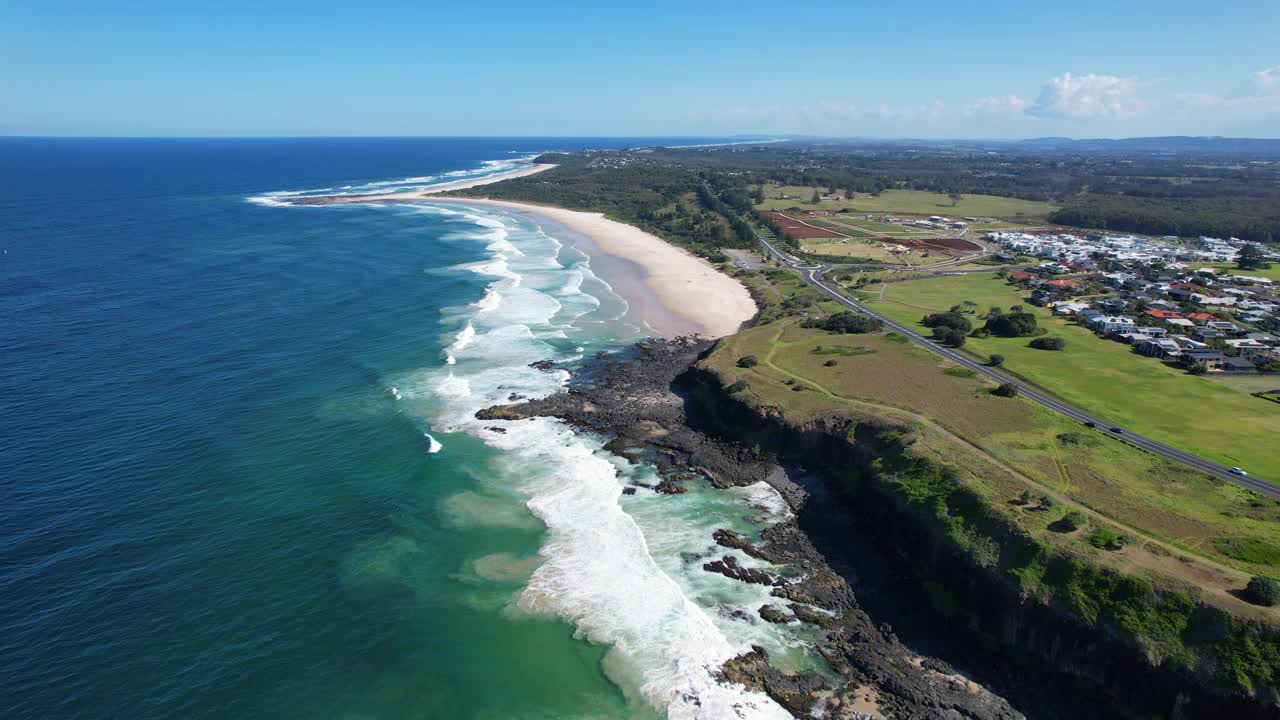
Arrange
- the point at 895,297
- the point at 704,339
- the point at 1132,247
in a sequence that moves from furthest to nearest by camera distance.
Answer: the point at 1132,247
the point at 895,297
the point at 704,339

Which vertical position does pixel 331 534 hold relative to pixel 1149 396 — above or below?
below

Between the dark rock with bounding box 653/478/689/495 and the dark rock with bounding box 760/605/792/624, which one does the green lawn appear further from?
the dark rock with bounding box 760/605/792/624

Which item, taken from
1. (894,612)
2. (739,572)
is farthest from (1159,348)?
(739,572)

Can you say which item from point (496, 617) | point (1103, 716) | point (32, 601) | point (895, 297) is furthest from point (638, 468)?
point (895, 297)

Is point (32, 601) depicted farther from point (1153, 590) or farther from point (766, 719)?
point (1153, 590)

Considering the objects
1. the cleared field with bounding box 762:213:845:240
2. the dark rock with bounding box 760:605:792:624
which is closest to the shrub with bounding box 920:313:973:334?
the dark rock with bounding box 760:605:792:624

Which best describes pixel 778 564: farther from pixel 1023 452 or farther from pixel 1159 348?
pixel 1159 348
